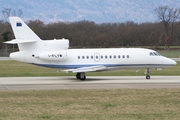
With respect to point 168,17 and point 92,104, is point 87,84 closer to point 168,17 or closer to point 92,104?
point 92,104

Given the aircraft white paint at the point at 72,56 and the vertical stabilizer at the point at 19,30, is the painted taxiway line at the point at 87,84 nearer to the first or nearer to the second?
the aircraft white paint at the point at 72,56

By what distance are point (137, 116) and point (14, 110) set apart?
477cm

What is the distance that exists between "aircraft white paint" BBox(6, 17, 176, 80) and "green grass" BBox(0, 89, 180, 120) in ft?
29.1

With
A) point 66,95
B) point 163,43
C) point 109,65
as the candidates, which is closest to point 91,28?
point 163,43

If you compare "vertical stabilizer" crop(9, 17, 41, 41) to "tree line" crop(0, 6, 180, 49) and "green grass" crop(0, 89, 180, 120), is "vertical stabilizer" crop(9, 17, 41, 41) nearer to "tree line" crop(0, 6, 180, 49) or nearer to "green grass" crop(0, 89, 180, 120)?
"green grass" crop(0, 89, 180, 120)

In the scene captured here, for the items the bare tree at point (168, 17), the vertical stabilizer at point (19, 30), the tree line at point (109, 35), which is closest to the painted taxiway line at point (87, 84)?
the vertical stabilizer at point (19, 30)

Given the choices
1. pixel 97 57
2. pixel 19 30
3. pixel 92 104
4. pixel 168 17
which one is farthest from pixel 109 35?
pixel 92 104

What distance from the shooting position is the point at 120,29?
11625 cm

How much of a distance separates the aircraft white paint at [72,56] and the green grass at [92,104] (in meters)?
8.88

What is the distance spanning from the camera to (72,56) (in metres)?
31.9

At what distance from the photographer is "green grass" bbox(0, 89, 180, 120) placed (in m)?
15.5

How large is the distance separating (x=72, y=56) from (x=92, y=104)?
45.8ft

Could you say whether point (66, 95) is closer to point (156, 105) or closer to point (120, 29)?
point (156, 105)

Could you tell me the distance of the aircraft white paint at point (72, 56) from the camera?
31.4 meters
